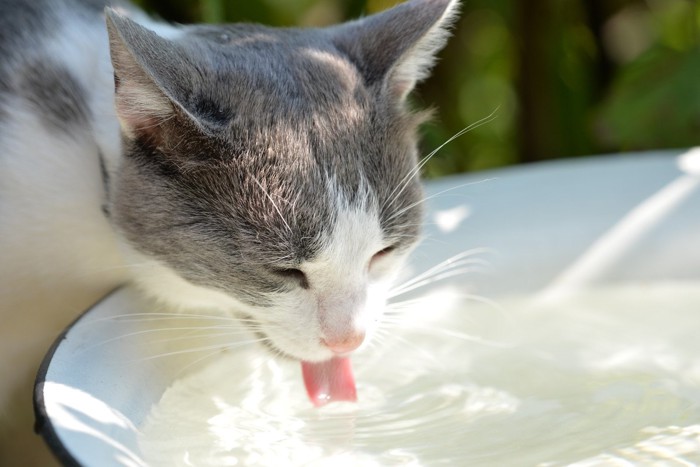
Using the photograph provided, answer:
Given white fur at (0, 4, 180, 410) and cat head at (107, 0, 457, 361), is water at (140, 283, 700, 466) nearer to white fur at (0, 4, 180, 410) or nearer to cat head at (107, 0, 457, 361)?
cat head at (107, 0, 457, 361)

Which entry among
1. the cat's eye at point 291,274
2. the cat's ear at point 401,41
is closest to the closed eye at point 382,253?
the cat's eye at point 291,274

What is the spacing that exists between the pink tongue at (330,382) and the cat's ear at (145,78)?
0.37 m

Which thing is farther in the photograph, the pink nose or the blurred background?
the blurred background

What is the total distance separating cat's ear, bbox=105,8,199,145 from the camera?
111cm

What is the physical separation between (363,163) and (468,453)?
1.30 feet

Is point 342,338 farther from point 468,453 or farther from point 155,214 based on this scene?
point 155,214

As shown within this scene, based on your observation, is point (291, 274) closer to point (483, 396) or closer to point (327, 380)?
point (327, 380)

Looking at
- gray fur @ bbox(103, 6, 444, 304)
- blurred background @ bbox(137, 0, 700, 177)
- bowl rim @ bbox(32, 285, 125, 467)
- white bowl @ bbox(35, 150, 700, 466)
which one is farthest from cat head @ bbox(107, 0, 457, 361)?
blurred background @ bbox(137, 0, 700, 177)

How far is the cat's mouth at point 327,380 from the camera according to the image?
132 cm

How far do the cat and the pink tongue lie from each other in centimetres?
1

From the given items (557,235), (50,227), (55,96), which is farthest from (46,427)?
(557,235)

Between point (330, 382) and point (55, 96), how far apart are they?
59 centimetres

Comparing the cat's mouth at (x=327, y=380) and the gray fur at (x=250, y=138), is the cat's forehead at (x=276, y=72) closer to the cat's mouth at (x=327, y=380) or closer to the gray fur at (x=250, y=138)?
the gray fur at (x=250, y=138)

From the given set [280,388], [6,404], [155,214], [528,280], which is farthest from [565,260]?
[6,404]
